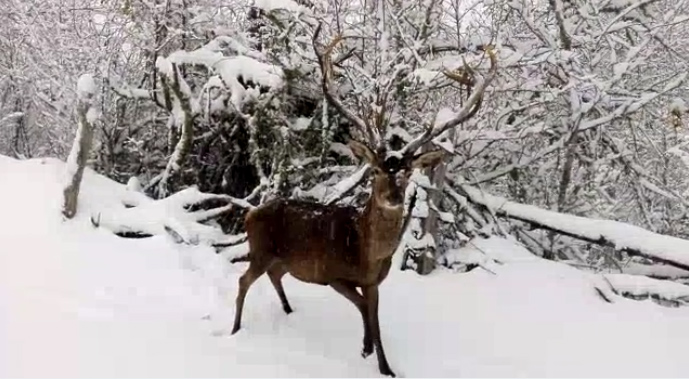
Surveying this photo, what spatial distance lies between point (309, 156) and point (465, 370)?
432 centimetres

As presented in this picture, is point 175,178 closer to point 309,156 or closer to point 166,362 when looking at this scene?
point 309,156

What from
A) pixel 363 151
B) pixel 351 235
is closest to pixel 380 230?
pixel 351 235

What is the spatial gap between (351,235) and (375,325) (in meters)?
0.73

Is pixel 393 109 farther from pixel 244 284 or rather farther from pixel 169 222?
pixel 244 284

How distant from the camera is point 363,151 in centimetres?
557

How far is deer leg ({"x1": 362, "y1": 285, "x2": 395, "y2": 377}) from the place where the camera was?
18.1 ft

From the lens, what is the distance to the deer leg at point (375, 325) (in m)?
5.52

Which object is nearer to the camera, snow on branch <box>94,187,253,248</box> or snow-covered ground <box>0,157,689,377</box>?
snow-covered ground <box>0,157,689,377</box>

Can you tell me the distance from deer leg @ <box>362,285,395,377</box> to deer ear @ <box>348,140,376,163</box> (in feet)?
3.24

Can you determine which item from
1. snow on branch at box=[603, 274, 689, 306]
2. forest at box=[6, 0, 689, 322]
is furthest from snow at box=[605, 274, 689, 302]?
forest at box=[6, 0, 689, 322]

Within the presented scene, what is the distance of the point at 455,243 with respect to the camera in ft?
28.7

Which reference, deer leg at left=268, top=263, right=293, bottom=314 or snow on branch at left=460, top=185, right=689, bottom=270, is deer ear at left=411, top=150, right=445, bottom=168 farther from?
snow on branch at left=460, top=185, right=689, bottom=270

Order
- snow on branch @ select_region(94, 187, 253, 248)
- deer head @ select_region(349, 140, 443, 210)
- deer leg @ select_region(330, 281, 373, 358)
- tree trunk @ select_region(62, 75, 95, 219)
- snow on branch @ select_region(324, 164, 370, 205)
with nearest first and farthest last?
deer head @ select_region(349, 140, 443, 210) < deer leg @ select_region(330, 281, 373, 358) < tree trunk @ select_region(62, 75, 95, 219) < snow on branch @ select_region(94, 187, 253, 248) < snow on branch @ select_region(324, 164, 370, 205)

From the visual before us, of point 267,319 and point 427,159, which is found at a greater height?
point 427,159
